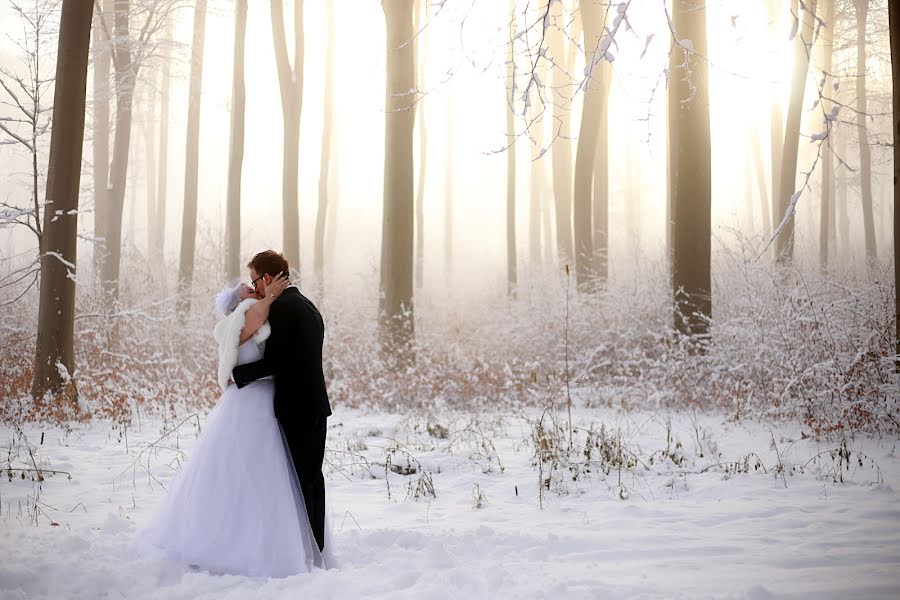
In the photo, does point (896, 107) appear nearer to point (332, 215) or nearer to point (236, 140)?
point (236, 140)

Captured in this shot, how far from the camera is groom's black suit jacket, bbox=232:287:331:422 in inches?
146

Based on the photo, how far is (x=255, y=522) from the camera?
349 cm

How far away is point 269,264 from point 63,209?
6.01 m

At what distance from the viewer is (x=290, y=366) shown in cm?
373

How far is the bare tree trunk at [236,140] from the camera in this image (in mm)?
15758

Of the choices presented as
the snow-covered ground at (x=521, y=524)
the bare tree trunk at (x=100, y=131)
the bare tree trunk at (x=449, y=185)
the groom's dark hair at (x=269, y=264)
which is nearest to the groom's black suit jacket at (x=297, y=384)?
the groom's dark hair at (x=269, y=264)

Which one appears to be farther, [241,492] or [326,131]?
[326,131]

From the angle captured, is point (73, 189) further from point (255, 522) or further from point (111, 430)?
point (255, 522)

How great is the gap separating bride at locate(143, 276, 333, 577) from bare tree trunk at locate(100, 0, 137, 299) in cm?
1174

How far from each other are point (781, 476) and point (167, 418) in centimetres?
739

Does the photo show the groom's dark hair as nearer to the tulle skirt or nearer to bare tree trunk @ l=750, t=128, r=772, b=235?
the tulle skirt

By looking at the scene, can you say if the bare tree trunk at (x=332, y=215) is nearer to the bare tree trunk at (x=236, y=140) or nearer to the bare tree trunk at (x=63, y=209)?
the bare tree trunk at (x=236, y=140)

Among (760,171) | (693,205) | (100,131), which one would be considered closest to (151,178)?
(100,131)

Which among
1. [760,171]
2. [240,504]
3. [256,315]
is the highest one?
[760,171]
